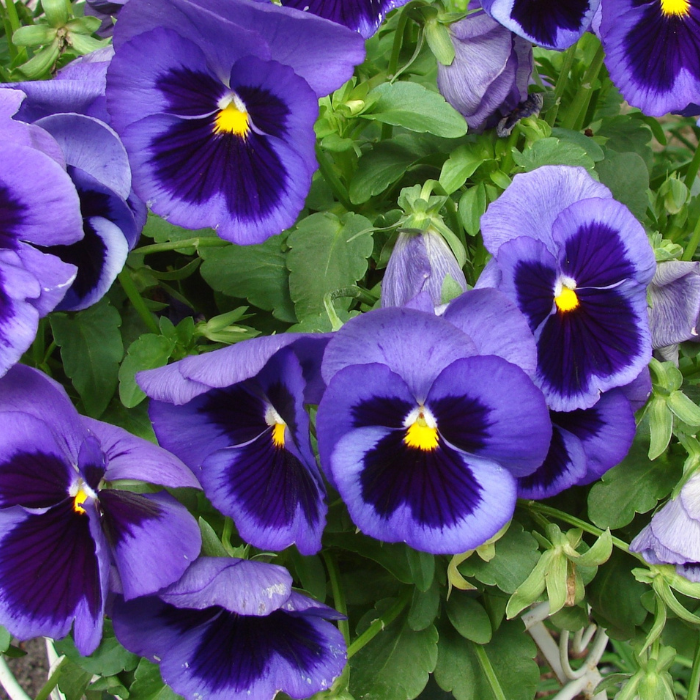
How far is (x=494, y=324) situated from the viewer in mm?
435

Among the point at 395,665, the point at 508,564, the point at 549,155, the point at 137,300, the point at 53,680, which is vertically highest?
the point at 549,155

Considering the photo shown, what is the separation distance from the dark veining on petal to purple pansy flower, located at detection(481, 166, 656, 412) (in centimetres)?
8

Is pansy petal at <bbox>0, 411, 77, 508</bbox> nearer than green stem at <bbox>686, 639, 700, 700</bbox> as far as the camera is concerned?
Yes

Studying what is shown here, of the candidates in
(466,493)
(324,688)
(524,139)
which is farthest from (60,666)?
(524,139)

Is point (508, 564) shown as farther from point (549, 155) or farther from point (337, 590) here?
point (549, 155)

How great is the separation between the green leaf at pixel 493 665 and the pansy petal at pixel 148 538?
315mm

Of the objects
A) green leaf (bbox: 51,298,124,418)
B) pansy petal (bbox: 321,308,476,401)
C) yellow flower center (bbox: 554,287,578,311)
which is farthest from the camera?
green leaf (bbox: 51,298,124,418)

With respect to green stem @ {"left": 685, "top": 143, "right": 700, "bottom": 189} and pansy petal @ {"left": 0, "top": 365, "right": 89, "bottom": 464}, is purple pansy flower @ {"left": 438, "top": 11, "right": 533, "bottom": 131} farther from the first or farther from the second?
pansy petal @ {"left": 0, "top": 365, "right": 89, "bottom": 464}

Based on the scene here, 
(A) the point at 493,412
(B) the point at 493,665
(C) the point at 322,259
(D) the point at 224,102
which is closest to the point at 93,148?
(D) the point at 224,102

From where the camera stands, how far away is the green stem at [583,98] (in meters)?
0.75

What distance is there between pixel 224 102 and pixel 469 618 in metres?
0.44

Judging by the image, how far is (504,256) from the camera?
1.58 feet

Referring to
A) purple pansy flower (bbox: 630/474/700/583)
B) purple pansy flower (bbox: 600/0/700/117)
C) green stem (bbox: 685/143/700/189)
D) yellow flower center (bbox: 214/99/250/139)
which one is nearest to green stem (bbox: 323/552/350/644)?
purple pansy flower (bbox: 630/474/700/583)

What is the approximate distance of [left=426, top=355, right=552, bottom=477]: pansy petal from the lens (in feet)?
1.38
